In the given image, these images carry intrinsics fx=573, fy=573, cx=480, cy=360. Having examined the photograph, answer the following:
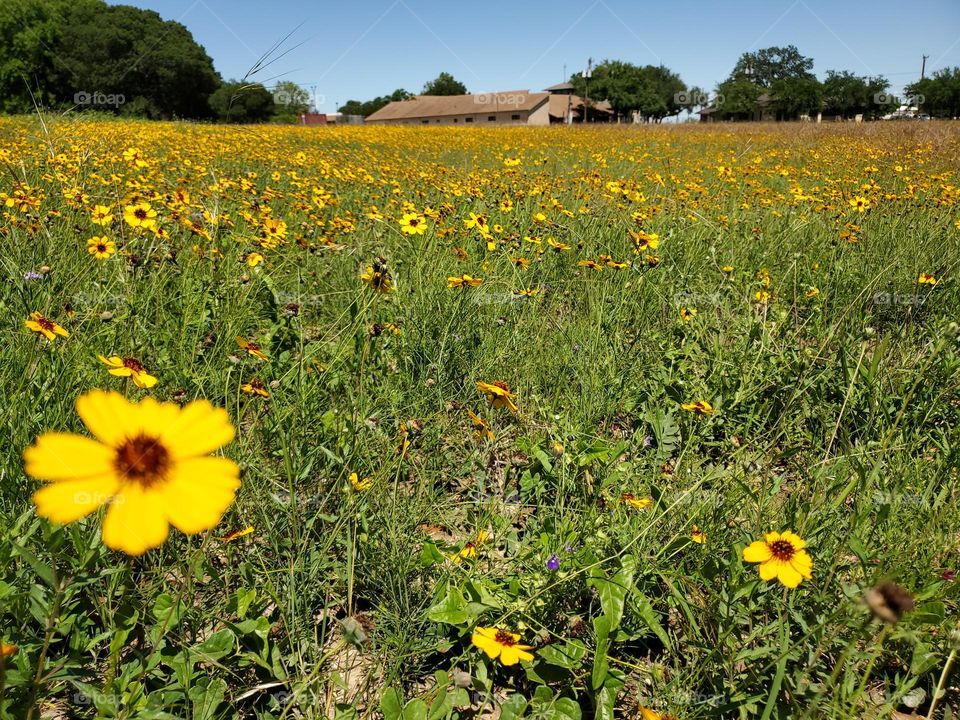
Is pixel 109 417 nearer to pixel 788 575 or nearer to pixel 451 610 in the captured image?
pixel 451 610

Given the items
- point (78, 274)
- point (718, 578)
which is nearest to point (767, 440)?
point (718, 578)

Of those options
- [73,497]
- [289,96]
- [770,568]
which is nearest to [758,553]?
[770,568]

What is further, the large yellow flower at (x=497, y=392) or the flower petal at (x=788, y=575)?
the large yellow flower at (x=497, y=392)

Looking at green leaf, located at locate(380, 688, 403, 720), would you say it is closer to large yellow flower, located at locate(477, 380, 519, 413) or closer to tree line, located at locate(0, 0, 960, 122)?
large yellow flower, located at locate(477, 380, 519, 413)

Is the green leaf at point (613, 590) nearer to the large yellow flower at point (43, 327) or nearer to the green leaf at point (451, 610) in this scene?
the green leaf at point (451, 610)

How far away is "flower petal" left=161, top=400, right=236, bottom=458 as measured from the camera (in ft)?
1.77

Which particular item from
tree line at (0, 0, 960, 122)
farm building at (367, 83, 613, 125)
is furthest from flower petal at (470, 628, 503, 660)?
farm building at (367, 83, 613, 125)

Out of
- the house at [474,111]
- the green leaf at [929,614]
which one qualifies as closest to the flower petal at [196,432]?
the green leaf at [929,614]

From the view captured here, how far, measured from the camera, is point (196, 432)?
1.80 ft

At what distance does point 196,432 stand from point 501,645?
2.41ft

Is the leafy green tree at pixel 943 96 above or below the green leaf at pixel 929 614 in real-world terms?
above

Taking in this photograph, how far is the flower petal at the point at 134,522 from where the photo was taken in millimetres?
458

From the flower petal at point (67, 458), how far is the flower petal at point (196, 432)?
0.17 ft

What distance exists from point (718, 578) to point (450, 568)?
60 cm
